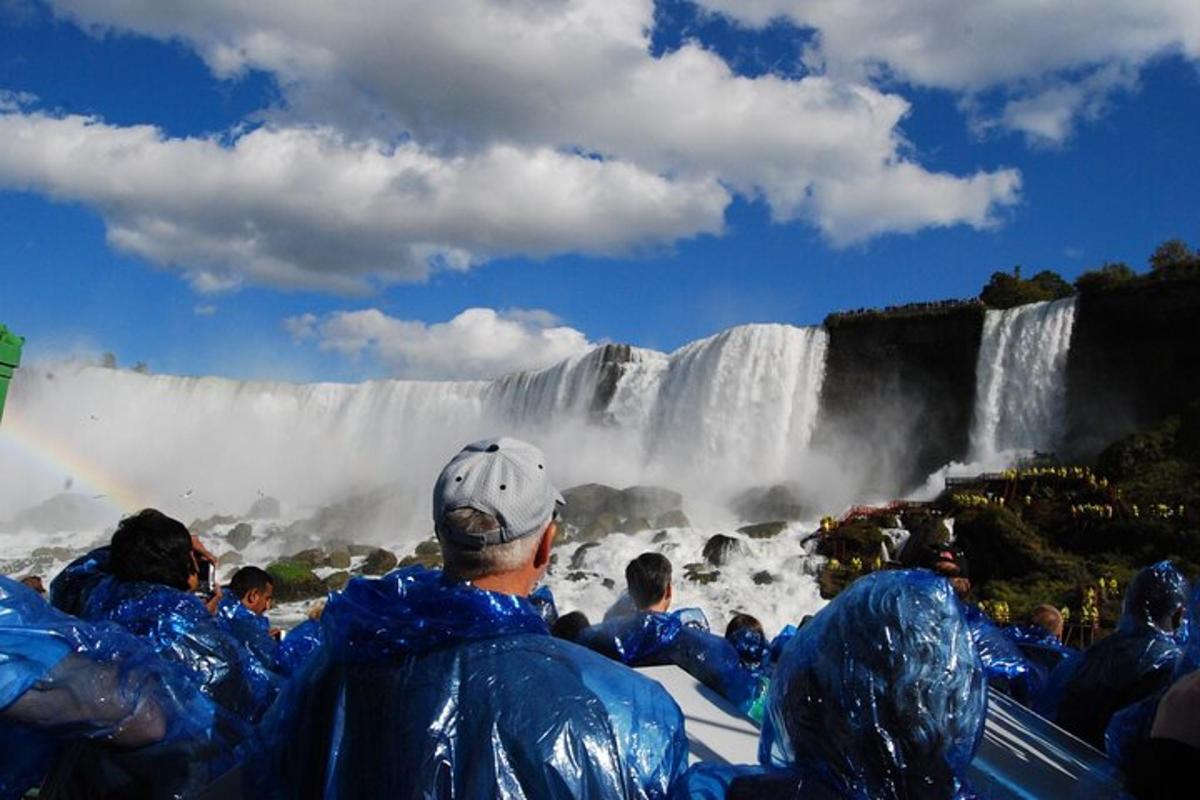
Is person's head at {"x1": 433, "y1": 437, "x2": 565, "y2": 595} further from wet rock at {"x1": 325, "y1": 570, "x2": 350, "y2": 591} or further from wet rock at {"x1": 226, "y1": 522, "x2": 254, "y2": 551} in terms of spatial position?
wet rock at {"x1": 226, "y1": 522, "x2": 254, "y2": 551}

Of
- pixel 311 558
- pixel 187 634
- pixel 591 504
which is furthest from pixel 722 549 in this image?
pixel 187 634

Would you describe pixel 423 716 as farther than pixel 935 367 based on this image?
No

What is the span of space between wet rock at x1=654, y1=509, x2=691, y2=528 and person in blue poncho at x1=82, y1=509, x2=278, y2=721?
68.0 ft

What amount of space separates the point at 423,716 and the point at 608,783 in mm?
264

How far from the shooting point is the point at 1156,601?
2646 millimetres

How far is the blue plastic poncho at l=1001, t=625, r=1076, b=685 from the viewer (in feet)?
13.8

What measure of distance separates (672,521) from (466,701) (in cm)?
2261

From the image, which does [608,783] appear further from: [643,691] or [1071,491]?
[1071,491]

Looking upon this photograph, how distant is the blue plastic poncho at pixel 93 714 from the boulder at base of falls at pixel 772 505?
23045mm

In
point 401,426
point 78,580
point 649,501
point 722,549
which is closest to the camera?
point 78,580

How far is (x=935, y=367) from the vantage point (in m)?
25.9

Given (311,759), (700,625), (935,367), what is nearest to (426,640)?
(311,759)

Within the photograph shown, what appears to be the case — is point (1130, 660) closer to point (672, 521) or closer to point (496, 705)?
point (496, 705)

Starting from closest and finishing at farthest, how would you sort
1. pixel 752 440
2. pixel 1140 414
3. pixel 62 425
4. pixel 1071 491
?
pixel 1071 491 → pixel 1140 414 → pixel 752 440 → pixel 62 425
